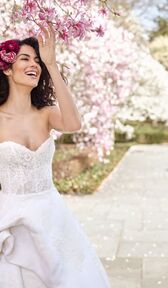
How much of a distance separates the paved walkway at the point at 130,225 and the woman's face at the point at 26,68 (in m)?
2.64

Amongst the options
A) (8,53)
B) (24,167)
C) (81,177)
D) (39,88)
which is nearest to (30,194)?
(24,167)

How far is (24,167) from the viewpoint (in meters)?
2.97

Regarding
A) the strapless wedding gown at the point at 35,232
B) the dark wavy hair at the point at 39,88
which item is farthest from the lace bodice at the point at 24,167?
the dark wavy hair at the point at 39,88

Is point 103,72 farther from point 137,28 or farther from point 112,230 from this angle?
point 137,28

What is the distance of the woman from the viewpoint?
9.81ft

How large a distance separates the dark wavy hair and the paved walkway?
7.96 ft

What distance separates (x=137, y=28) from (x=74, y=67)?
11629 mm

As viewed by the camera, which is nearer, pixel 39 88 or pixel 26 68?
pixel 26 68

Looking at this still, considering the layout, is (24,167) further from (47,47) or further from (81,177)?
(81,177)

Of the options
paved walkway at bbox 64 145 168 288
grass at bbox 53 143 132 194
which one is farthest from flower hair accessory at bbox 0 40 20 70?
grass at bbox 53 143 132 194

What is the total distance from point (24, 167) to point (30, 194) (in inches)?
5.4

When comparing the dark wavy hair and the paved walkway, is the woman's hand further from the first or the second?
the paved walkway

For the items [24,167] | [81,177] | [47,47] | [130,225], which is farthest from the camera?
[81,177]

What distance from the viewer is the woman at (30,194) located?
9.81 ft
